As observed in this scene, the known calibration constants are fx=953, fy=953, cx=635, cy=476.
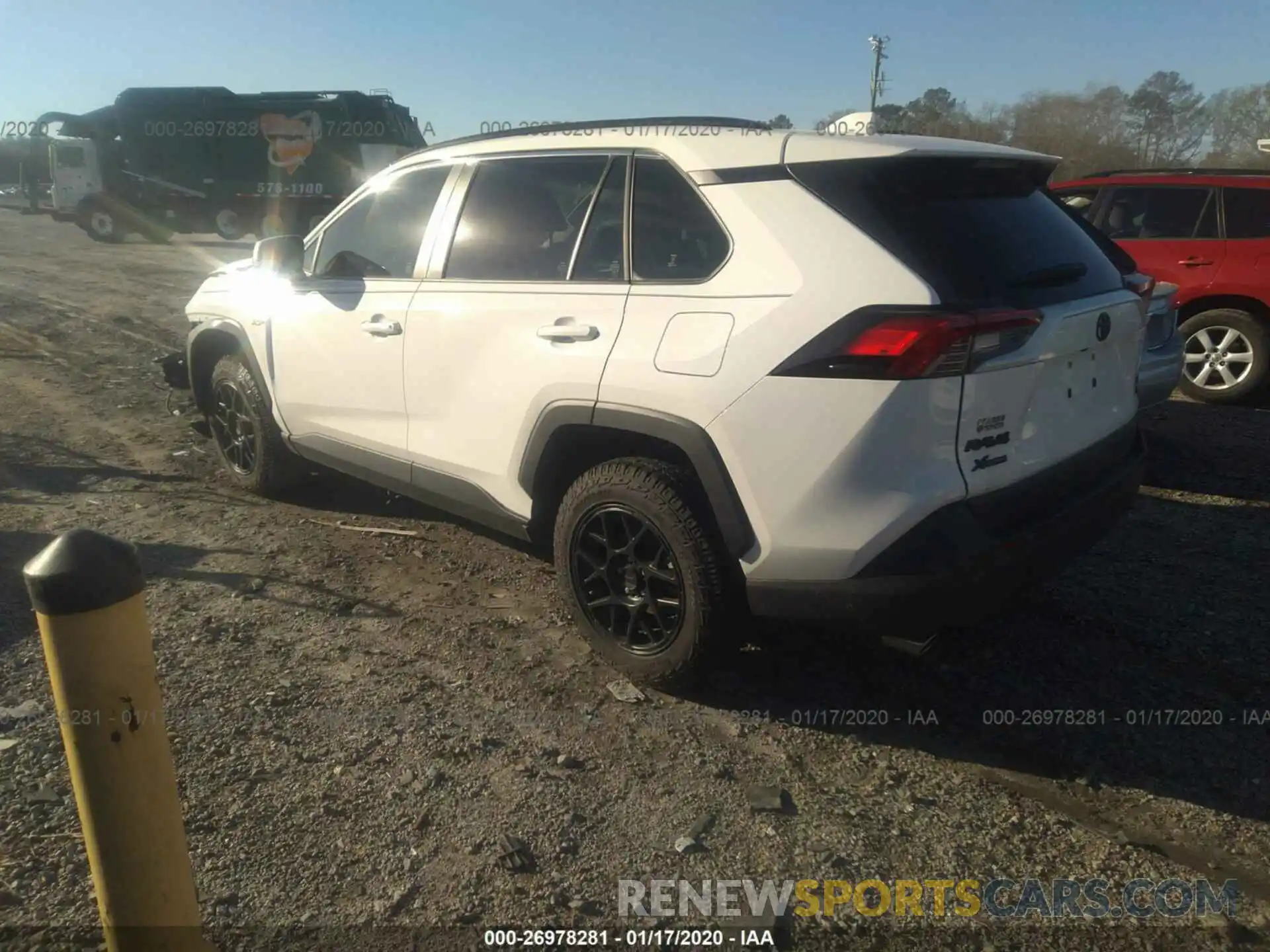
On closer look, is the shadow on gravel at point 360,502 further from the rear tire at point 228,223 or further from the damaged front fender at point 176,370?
the rear tire at point 228,223

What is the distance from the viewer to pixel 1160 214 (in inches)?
298

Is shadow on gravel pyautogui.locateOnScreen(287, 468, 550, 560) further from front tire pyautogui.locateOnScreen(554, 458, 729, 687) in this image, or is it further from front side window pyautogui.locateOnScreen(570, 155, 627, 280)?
front side window pyautogui.locateOnScreen(570, 155, 627, 280)

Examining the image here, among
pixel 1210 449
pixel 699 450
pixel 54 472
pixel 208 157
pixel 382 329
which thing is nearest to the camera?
pixel 699 450

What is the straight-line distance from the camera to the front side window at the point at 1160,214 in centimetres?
737

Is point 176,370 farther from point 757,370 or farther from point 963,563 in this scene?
point 963,563

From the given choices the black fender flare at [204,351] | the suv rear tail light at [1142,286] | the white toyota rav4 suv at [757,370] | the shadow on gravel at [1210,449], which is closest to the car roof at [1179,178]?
the shadow on gravel at [1210,449]

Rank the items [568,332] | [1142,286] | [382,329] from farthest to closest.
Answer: [382,329], [1142,286], [568,332]

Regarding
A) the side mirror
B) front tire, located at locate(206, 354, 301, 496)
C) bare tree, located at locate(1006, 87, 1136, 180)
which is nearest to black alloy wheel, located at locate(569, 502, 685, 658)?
the side mirror

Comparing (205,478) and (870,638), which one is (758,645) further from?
(205,478)

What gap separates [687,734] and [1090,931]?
4.11ft

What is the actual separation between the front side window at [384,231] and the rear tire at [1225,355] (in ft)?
19.2

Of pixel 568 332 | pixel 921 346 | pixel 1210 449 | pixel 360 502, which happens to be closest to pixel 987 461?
pixel 921 346

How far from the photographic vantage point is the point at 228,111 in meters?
22.4
